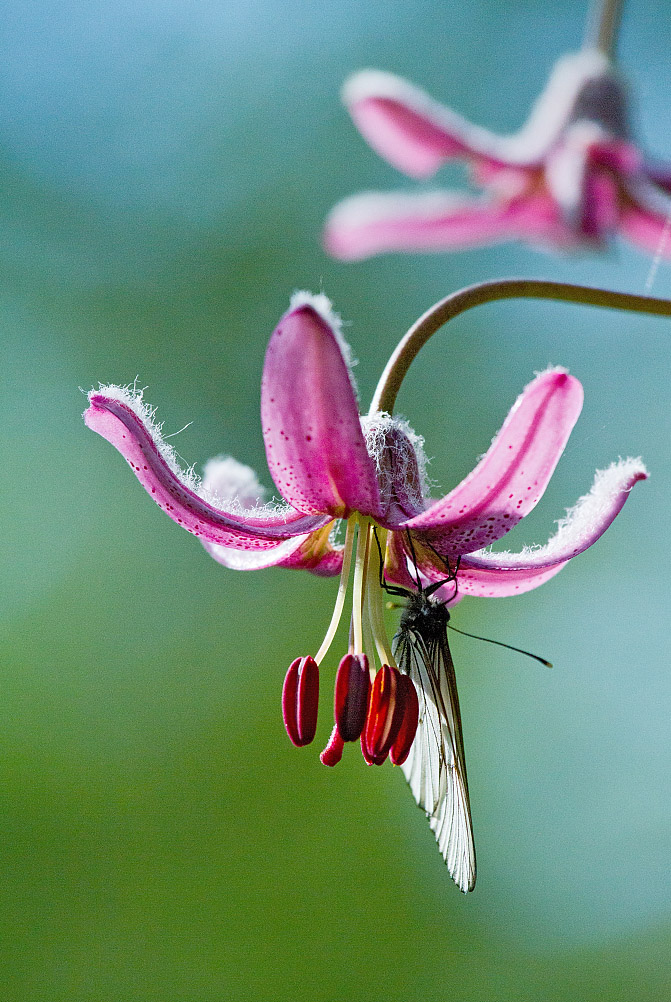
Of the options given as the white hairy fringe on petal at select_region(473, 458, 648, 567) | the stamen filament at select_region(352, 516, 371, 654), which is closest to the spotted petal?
the white hairy fringe on petal at select_region(473, 458, 648, 567)

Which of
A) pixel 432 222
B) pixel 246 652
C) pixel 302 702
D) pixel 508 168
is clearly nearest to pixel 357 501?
pixel 302 702

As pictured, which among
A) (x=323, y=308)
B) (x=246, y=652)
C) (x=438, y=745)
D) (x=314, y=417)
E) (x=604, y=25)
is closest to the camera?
(x=323, y=308)

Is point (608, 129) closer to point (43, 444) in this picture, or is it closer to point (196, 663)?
point (196, 663)

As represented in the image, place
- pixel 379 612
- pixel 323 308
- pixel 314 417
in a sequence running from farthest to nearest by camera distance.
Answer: pixel 379 612, pixel 314 417, pixel 323 308

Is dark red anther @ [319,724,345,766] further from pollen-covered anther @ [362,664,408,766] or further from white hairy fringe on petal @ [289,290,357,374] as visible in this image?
white hairy fringe on petal @ [289,290,357,374]

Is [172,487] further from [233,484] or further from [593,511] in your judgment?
[593,511]

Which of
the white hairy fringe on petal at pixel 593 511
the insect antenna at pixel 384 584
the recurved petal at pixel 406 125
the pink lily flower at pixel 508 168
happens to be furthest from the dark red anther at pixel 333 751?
the recurved petal at pixel 406 125

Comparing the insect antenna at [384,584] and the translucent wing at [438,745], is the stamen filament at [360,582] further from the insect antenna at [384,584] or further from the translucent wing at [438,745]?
the translucent wing at [438,745]
